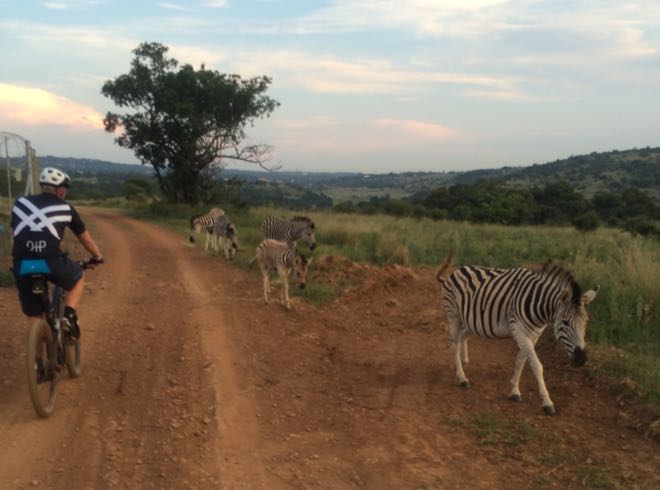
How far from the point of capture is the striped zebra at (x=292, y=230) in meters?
16.1

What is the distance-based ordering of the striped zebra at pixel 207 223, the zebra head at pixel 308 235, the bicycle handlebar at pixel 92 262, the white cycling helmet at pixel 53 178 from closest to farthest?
the white cycling helmet at pixel 53 178 < the bicycle handlebar at pixel 92 262 < the zebra head at pixel 308 235 < the striped zebra at pixel 207 223

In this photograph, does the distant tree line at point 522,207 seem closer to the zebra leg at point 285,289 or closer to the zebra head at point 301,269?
the zebra head at point 301,269

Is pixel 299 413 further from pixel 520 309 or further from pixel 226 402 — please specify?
pixel 520 309

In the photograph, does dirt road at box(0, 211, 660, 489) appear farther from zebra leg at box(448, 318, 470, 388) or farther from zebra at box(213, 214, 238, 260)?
zebra at box(213, 214, 238, 260)

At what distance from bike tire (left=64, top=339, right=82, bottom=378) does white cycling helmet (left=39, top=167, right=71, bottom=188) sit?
5.28 ft

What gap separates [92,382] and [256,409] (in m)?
1.95

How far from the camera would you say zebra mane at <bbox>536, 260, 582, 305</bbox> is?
593 cm

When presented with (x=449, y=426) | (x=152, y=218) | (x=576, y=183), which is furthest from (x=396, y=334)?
(x=576, y=183)

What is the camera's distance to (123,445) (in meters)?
5.00

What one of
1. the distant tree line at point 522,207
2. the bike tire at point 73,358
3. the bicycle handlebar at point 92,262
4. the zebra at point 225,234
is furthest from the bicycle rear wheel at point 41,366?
the distant tree line at point 522,207

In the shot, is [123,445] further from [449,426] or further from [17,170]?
[17,170]

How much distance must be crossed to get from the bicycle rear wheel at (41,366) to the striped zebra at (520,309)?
14.3ft

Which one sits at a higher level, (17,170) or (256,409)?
(17,170)

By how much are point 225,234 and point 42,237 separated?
11.8 meters
